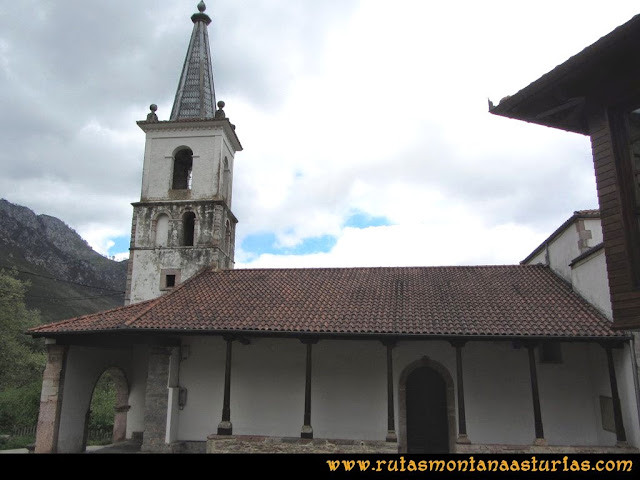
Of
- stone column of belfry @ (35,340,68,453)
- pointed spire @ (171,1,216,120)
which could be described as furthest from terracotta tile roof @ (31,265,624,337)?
pointed spire @ (171,1,216,120)

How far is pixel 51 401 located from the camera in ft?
38.8

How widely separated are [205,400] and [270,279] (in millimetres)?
4125

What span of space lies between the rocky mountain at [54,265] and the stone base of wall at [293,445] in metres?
→ 44.3

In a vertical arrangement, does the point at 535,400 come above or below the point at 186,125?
below

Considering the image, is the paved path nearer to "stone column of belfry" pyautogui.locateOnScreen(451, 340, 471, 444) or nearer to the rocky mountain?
"stone column of belfry" pyautogui.locateOnScreen(451, 340, 471, 444)

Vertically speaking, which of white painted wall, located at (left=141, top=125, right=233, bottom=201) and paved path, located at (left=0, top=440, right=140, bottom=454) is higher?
white painted wall, located at (left=141, top=125, right=233, bottom=201)

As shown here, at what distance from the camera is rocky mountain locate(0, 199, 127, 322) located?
172 feet

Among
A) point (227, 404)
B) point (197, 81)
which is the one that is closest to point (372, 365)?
point (227, 404)

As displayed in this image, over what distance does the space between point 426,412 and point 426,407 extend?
12 centimetres

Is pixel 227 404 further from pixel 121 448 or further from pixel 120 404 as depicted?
pixel 120 404

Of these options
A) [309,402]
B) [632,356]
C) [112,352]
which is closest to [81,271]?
[112,352]

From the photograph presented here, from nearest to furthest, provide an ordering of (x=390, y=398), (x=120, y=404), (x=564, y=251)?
1. (x=390, y=398)
2. (x=564, y=251)
3. (x=120, y=404)

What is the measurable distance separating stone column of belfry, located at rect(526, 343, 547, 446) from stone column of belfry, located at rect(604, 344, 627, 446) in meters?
1.45

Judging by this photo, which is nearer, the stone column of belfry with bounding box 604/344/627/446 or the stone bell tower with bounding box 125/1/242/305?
the stone column of belfry with bounding box 604/344/627/446
